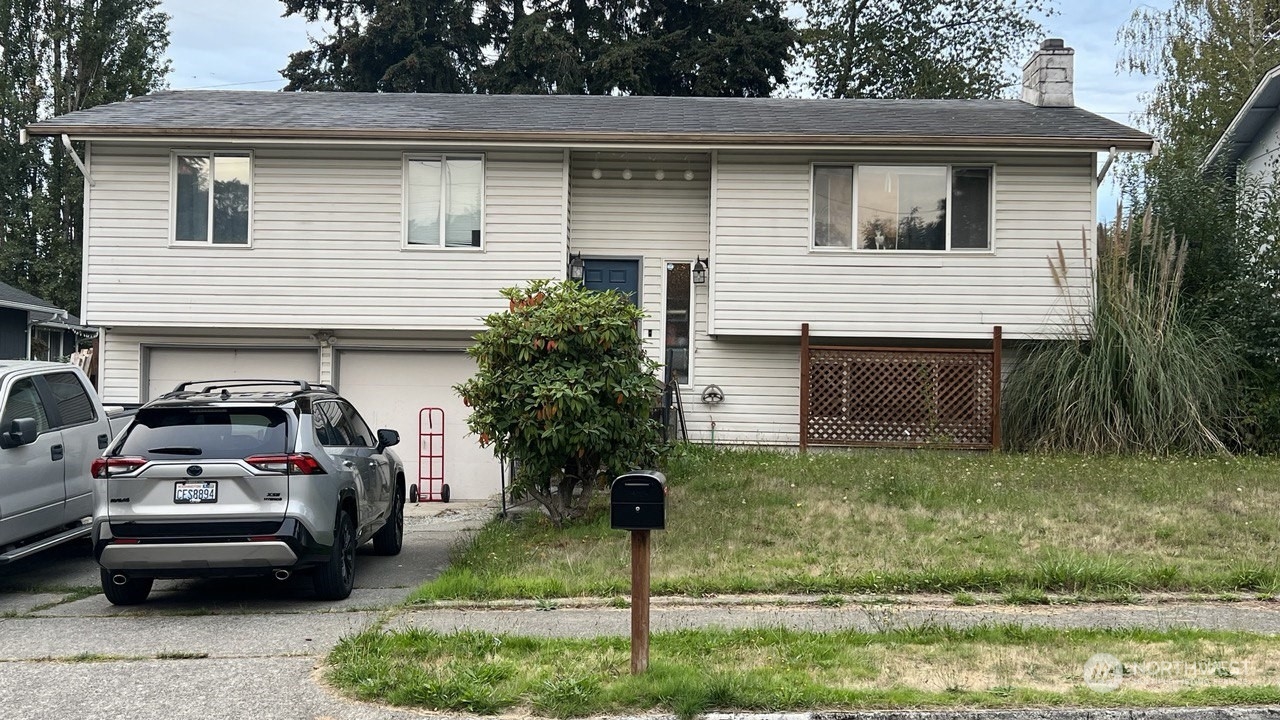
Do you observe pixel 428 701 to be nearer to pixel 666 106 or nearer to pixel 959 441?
pixel 959 441

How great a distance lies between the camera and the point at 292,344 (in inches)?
639

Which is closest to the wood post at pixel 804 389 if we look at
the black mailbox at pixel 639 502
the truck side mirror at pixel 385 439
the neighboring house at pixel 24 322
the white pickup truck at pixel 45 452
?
the truck side mirror at pixel 385 439

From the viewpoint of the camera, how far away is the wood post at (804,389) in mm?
15484

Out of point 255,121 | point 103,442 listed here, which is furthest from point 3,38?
point 103,442

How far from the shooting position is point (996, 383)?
15.3 metres

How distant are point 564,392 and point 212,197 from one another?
8433 mm

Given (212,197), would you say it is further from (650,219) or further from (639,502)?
(639,502)

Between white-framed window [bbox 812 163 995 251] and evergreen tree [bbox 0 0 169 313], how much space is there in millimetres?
26999

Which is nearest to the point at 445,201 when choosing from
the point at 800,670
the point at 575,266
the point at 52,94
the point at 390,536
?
the point at 575,266

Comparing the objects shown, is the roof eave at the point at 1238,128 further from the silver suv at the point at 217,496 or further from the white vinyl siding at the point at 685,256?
the silver suv at the point at 217,496

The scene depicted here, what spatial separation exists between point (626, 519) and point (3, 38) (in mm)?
36072

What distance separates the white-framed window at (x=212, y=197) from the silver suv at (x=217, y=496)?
8.17 m

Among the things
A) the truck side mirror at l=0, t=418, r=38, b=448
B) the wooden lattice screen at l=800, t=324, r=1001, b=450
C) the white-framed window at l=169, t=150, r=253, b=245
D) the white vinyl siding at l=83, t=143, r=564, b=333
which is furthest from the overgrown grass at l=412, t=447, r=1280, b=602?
the white-framed window at l=169, t=150, r=253, b=245

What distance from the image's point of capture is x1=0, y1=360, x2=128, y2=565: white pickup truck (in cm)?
888
